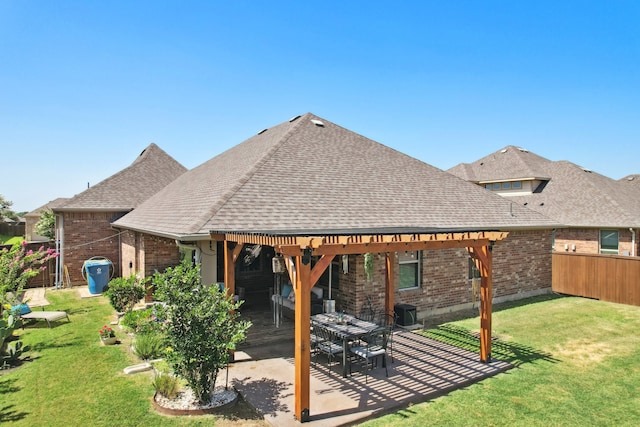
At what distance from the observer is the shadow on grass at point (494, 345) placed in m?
8.61

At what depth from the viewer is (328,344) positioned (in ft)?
26.5

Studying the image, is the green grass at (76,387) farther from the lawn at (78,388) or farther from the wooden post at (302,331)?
the wooden post at (302,331)

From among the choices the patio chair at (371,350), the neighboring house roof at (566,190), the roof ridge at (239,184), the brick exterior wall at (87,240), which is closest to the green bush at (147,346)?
the roof ridge at (239,184)

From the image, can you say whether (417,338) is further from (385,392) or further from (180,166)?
(180,166)

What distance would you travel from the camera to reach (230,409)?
6.26m

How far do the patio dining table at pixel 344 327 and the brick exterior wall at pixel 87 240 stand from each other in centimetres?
1373

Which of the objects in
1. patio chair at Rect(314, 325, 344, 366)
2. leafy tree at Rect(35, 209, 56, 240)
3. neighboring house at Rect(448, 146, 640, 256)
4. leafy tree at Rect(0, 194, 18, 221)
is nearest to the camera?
patio chair at Rect(314, 325, 344, 366)

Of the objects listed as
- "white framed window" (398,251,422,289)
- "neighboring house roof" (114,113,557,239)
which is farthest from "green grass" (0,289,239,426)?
"white framed window" (398,251,422,289)

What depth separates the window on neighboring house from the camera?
1977cm

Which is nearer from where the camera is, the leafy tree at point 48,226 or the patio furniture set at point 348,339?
the patio furniture set at point 348,339

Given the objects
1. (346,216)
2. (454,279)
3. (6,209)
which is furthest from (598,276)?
(6,209)

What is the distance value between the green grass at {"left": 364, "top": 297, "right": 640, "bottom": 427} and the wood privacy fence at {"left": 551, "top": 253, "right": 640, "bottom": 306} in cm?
203

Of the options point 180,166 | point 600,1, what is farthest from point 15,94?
point 600,1

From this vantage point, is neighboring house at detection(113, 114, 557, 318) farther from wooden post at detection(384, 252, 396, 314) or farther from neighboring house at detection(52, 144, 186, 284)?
neighboring house at detection(52, 144, 186, 284)
